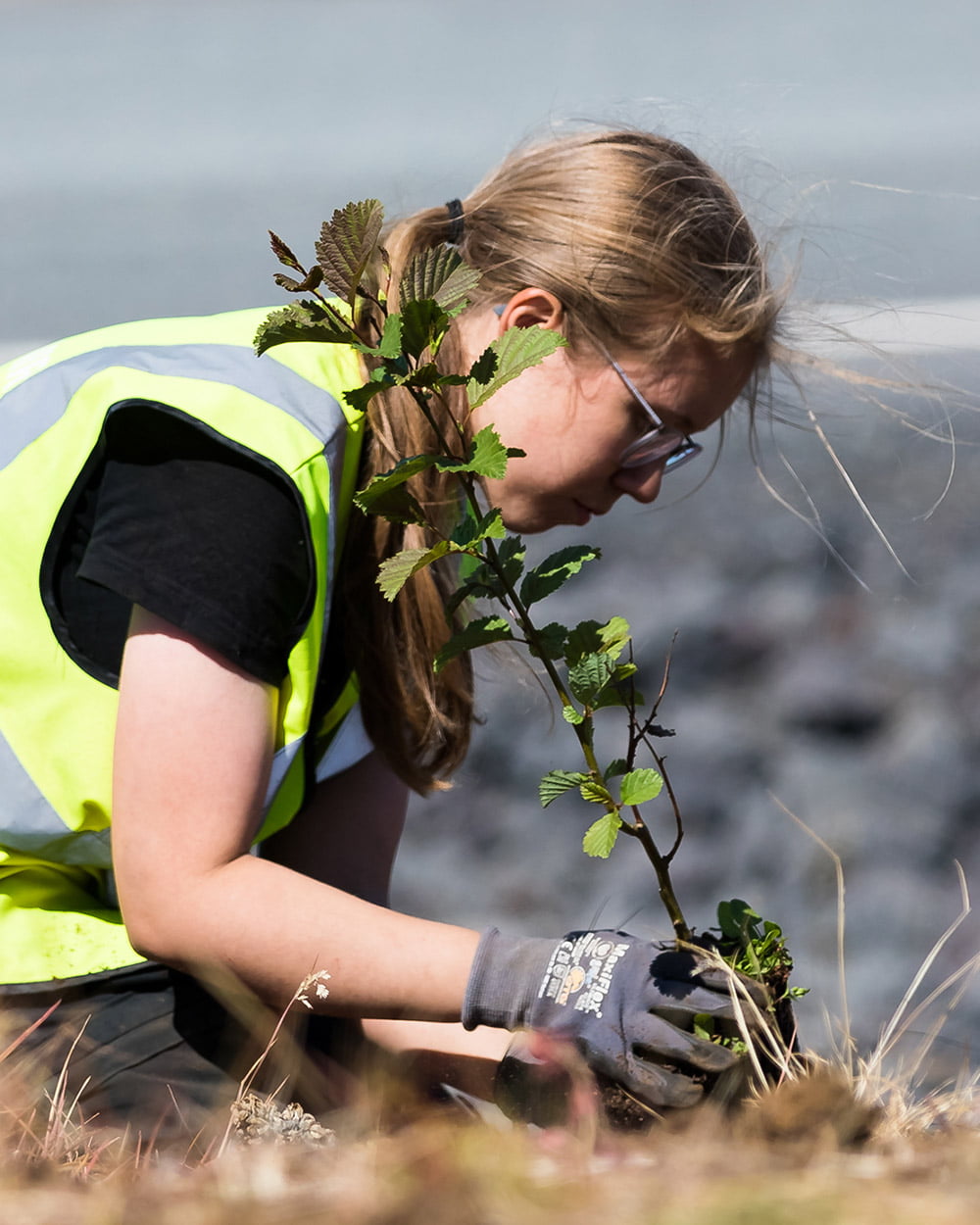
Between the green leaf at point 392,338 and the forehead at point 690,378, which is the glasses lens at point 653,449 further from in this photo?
the green leaf at point 392,338

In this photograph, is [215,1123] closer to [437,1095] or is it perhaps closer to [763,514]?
[437,1095]

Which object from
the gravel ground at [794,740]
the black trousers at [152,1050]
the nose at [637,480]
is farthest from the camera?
the gravel ground at [794,740]

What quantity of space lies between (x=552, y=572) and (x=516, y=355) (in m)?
0.20

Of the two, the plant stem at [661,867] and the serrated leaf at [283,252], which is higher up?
the serrated leaf at [283,252]

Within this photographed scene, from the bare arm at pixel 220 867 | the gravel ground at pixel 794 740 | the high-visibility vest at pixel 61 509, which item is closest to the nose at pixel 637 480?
the high-visibility vest at pixel 61 509

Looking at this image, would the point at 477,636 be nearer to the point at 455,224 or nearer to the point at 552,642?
the point at 552,642

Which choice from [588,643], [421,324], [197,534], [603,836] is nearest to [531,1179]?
[603,836]

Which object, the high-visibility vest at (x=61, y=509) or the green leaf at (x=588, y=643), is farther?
the high-visibility vest at (x=61, y=509)

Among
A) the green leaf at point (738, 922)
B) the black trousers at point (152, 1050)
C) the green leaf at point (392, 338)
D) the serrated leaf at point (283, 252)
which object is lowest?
the black trousers at point (152, 1050)

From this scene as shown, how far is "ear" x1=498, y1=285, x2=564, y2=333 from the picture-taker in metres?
1.46

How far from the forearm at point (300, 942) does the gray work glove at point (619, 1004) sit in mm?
36

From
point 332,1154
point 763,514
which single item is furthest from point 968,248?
point 332,1154

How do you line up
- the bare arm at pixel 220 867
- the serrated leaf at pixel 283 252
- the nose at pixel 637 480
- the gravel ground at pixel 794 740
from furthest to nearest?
the gravel ground at pixel 794 740, the nose at pixel 637 480, the bare arm at pixel 220 867, the serrated leaf at pixel 283 252

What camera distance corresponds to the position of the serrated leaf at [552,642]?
113 cm
